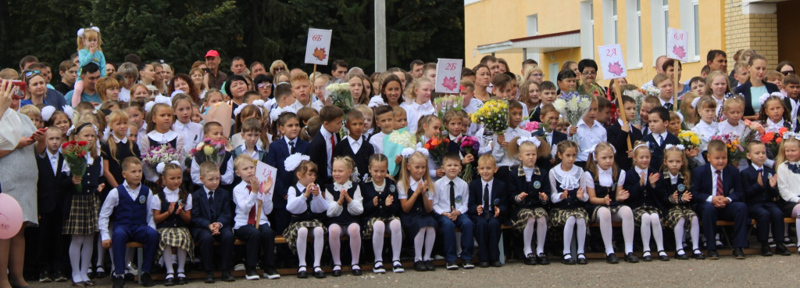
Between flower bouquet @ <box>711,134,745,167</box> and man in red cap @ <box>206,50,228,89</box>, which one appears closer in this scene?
flower bouquet @ <box>711,134,745,167</box>

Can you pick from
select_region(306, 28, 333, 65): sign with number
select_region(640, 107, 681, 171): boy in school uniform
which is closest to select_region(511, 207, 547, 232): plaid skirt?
select_region(640, 107, 681, 171): boy in school uniform

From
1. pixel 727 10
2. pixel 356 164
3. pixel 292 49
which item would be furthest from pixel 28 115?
pixel 292 49

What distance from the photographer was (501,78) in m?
12.5

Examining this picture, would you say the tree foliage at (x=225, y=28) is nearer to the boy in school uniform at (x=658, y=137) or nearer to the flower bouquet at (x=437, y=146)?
the flower bouquet at (x=437, y=146)

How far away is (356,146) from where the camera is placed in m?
11.0

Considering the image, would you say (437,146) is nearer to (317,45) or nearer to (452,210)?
(452,210)

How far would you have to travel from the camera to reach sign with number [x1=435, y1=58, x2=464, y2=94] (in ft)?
39.2

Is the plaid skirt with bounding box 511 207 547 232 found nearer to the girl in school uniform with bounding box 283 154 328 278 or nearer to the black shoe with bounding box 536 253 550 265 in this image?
the black shoe with bounding box 536 253 550 265

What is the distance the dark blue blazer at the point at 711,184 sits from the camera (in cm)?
1125

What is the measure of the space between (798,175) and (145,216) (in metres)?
6.69

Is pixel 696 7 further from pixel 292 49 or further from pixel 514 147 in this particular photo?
pixel 292 49

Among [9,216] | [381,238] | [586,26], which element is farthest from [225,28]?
[9,216]

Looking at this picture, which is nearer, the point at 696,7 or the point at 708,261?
the point at 708,261

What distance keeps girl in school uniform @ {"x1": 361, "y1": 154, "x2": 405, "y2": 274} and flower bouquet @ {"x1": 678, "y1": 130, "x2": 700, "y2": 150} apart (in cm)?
316
